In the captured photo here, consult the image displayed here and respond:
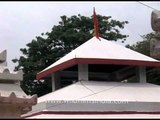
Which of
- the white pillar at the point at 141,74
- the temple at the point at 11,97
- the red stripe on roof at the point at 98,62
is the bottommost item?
the temple at the point at 11,97

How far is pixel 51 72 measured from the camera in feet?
38.5

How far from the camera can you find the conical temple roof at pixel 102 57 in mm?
10312

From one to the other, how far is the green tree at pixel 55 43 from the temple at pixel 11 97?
1341cm

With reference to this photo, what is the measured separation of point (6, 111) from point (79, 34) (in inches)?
564

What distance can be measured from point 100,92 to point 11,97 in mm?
2754

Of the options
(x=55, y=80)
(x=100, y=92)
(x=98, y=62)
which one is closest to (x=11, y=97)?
(x=100, y=92)

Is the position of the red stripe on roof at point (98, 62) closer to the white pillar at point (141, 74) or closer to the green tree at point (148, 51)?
the white pillar at point (141, 74)

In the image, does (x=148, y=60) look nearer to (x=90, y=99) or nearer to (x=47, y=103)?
(x=90, y=99)

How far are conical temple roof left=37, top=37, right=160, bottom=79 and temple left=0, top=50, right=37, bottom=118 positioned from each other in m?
2.37

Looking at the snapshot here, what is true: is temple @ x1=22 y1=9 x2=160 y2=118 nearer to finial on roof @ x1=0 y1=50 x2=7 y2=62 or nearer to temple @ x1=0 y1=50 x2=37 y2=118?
temple @ x1=0 y1=50 x2=37 y2=118

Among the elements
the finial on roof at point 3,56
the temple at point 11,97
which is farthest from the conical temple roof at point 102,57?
the temple at point 11,97

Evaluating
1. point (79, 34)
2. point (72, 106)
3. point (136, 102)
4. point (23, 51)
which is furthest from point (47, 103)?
point (23, 51)

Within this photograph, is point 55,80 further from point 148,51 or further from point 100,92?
point 148,51

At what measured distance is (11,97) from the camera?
25.3 feet
